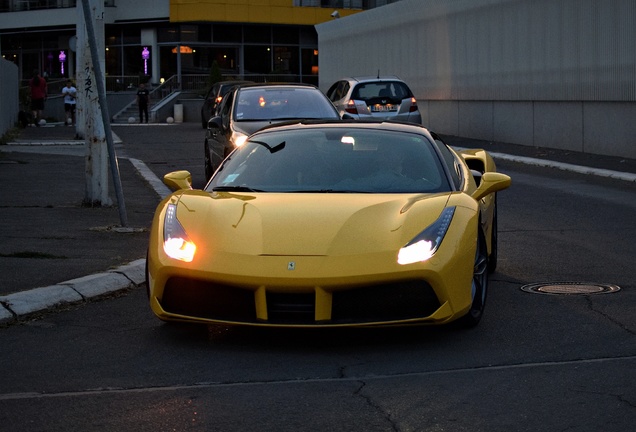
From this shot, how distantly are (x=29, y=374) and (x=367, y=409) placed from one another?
1999 millimetres

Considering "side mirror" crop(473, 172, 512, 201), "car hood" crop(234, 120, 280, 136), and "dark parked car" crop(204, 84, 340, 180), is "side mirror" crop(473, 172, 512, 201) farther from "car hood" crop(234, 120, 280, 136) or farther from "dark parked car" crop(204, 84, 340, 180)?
"dark parked car" crop(204, 84, 340, 180)

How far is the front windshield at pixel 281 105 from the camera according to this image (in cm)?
1777

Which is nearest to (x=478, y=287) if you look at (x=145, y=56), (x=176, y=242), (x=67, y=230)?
(x=176, y=242)

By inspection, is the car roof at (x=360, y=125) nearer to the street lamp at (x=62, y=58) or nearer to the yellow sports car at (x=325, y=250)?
the yellow sports car at (x=325, y=250)

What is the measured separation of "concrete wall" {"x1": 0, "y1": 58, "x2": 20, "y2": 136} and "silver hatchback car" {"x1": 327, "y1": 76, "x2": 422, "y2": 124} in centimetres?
1030

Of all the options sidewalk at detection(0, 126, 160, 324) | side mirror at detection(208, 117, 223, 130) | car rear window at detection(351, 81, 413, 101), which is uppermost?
car rear window at detection(351, 81, 413, 101)

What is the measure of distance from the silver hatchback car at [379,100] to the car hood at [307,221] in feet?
68.4

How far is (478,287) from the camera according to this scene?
7.50 meters

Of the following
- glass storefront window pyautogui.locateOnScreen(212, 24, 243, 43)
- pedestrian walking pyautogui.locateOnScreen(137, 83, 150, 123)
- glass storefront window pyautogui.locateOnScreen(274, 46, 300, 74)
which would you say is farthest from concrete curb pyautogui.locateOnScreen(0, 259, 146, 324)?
glass storefront window pyautogui.locateOnScreen(274, 46, 300, 74)

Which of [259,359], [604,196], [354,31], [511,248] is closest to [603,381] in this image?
[259,359]

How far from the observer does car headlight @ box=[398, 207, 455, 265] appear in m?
6.79

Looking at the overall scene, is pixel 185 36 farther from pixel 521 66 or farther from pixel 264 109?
pixel 264 109

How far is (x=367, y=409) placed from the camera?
5.46 metres

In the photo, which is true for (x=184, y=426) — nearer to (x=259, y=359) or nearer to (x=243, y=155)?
(x=259, y=359)
